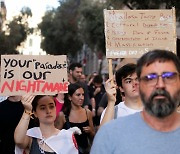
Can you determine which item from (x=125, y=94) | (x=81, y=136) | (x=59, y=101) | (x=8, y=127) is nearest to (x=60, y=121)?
(x=81, y=136)

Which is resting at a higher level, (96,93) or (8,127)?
(96,93)

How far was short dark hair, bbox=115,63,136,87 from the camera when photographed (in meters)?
4.31

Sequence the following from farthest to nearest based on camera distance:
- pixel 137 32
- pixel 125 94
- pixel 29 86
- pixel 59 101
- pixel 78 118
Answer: pixel 59 101
pixel 78 118
pixel 137 32
pixel 29 86
pixel 125 94

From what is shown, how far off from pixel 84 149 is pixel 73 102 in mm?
724

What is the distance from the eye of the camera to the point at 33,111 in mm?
4242

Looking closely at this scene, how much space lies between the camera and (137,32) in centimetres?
463

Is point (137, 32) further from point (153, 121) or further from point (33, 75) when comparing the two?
point (153, 121)

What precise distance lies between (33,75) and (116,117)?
3.22 feet

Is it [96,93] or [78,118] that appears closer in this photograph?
[78,118]

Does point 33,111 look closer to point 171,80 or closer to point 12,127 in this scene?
point 12,127

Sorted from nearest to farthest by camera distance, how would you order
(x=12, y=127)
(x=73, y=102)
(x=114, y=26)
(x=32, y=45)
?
(x=114, y=26) → (x=12, y=127) → (x=73, y=102) → (x=32, y=45)

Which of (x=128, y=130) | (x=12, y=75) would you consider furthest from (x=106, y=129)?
(x=12, y=75)

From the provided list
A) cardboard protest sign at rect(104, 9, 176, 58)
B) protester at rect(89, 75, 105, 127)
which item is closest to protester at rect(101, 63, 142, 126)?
cardboard protest sign at rect(104, 9, 176, 58)

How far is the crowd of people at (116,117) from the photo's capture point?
252cm
